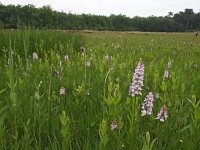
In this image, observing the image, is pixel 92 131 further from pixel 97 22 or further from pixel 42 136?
pixel 97 22

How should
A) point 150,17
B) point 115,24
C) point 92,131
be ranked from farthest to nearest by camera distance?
point 150,17, point 115,24, point 92,131

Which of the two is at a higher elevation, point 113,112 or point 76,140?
point 113,112

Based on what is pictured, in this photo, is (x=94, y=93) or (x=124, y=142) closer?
(x=124, y=142)

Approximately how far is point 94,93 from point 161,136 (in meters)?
1.25

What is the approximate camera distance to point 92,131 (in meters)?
2.44

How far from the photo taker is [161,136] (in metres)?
2.29

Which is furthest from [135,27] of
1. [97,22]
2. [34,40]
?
[34,40]

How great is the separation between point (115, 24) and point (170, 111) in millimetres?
100214

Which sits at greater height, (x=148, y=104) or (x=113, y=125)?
(x=148, y=104)

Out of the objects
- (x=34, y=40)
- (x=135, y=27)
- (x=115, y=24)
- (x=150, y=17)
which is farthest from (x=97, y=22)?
(x=34, y=40)

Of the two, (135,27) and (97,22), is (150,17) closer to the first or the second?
(135,27)

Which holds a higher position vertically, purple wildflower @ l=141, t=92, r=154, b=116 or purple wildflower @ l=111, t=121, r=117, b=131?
purple wildflower @ l=141, t=92, r=154, b=116

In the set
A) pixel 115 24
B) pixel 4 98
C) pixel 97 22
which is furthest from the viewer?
pixel 115 24

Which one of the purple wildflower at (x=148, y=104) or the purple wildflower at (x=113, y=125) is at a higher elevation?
the purple wildflower at (x=148, y=104)
